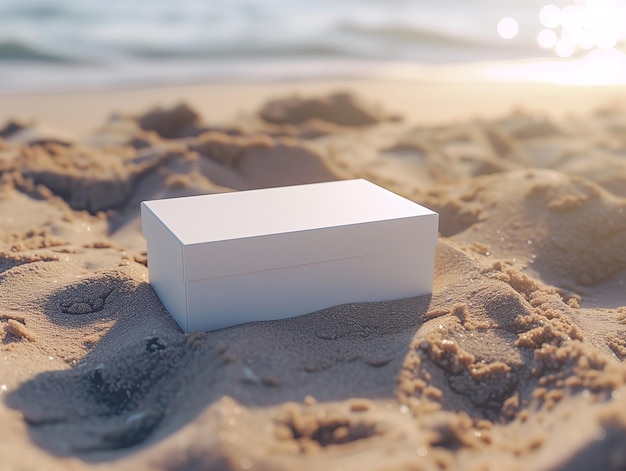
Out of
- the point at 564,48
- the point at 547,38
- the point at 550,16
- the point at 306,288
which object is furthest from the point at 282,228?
the point at 550,16

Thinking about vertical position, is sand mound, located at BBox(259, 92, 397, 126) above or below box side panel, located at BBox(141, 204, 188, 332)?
below

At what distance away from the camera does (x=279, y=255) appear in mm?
2670

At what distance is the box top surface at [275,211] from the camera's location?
2695mm

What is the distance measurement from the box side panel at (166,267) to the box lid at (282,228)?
0.04 m

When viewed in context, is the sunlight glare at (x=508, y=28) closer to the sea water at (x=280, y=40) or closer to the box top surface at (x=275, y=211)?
the sea water at (x=280, y=40)

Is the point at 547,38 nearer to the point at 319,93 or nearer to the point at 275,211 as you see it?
the point at 319,93

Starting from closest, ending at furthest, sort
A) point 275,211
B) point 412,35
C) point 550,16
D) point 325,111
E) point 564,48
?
1. point 275,211
2. point 325,111
3. point 564,48
4. point 412,35
5. point 550,16

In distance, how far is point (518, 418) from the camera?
2158 millimetres

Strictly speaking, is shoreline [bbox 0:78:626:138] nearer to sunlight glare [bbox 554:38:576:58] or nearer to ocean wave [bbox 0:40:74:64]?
ocean wave [bbox 0:40:74:64]

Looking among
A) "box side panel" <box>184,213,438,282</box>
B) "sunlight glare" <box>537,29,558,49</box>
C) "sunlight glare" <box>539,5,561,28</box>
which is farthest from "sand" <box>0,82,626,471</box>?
"sunlight glare" <box>539,5,561,28</box>

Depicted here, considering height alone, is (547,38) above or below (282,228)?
below

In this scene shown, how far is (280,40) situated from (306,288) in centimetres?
1077

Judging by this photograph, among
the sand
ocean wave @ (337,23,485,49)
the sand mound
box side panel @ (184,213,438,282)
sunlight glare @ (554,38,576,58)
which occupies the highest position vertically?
box side panel @ (184,213,438,282)

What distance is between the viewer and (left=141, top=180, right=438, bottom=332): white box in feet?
8.55
